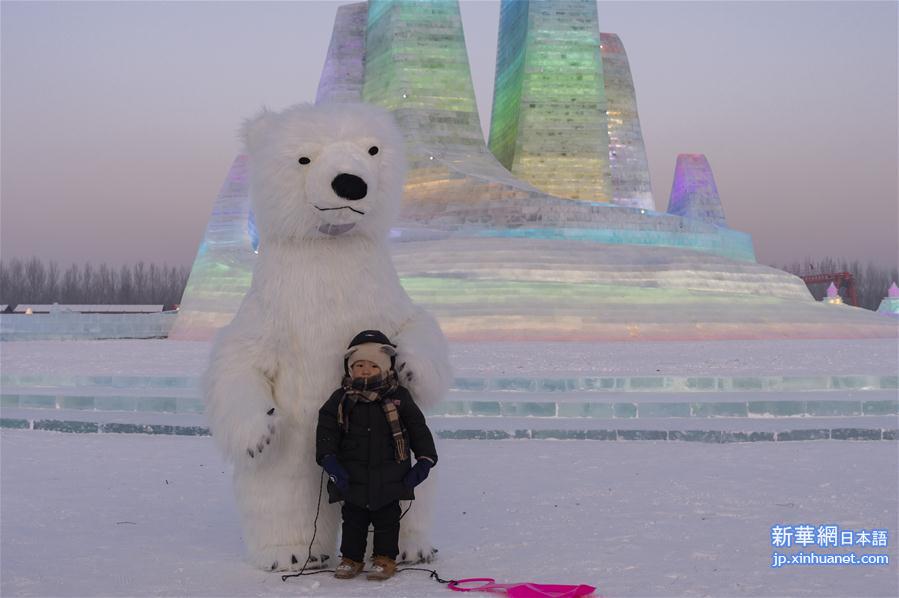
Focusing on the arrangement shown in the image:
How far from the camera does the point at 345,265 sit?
3805 millimetres

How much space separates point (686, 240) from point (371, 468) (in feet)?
69.6

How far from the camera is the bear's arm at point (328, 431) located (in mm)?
3408

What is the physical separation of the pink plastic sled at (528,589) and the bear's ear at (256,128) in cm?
208

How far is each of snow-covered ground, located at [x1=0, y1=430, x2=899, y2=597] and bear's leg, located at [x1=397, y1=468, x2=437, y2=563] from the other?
89mm

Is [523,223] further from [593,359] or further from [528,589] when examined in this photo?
[528,589]

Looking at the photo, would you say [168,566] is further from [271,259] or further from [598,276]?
[598,276]

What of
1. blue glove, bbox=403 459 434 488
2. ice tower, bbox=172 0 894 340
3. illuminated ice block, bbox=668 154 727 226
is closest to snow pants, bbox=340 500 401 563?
blue glove, bbox=403 459 434 488

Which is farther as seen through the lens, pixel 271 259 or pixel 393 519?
pixel 271 259

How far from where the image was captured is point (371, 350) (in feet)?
11.5

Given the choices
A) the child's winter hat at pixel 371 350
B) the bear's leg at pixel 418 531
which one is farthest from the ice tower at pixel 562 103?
the child's winter hat at pixel 371 350

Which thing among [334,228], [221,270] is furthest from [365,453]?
[221,270]

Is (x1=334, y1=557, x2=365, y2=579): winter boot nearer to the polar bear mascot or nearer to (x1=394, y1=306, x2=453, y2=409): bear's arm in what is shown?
the polar bear mascot

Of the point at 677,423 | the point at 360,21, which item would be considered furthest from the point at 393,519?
the point at 360,21

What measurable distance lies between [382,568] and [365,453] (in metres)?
0.46
